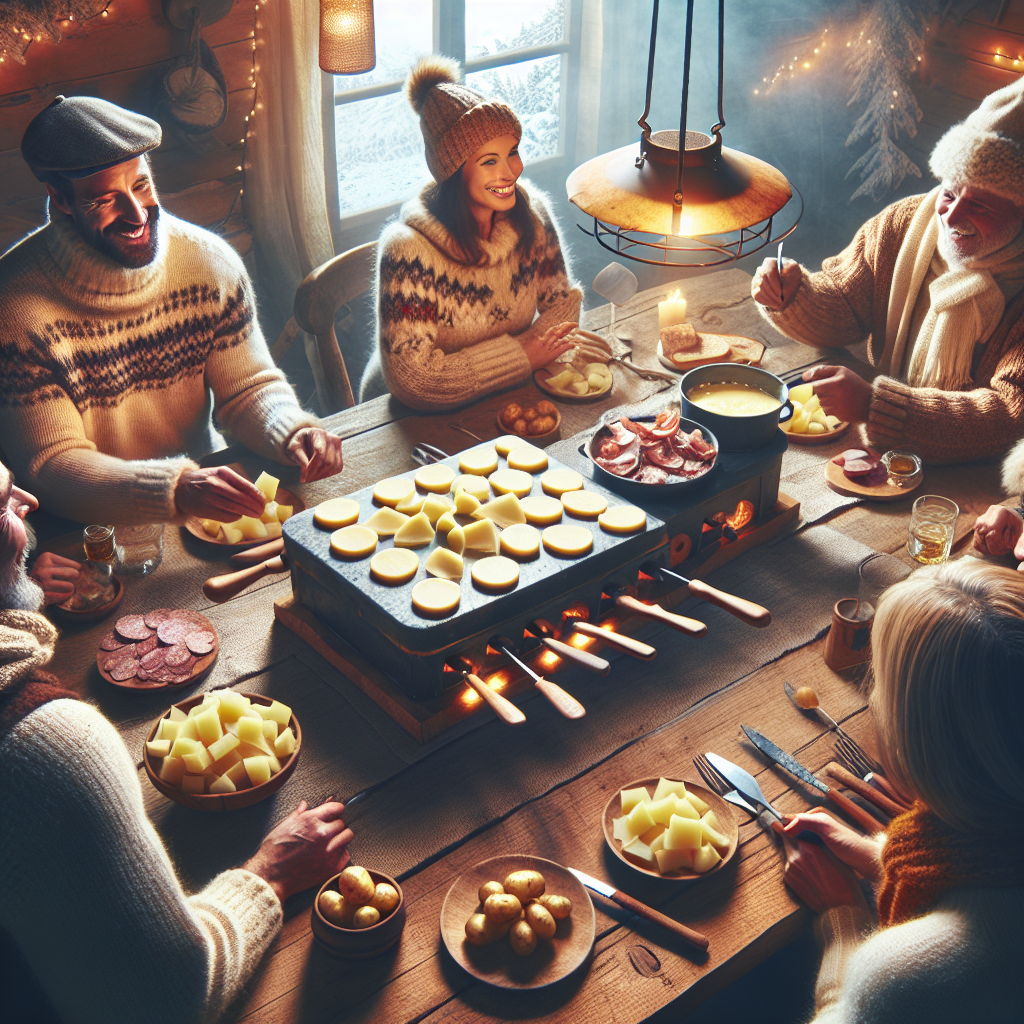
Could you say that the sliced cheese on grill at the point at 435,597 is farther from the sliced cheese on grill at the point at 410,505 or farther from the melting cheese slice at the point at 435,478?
the melting cheese slice at the point at 435,478

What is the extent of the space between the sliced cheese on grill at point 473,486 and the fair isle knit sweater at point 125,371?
2.34 feet

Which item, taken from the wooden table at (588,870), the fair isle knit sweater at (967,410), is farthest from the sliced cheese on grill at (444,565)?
the fair isle knit sweater at (967,410)

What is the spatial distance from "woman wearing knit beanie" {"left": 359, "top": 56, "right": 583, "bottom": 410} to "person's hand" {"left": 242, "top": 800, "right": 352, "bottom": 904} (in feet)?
5.22

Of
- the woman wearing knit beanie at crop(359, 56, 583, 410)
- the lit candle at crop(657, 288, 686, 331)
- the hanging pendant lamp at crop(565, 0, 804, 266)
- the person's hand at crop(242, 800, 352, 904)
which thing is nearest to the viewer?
the person's hand at crop(242, 800, 352, 904)

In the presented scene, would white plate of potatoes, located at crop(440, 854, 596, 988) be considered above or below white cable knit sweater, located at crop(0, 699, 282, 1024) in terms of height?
below

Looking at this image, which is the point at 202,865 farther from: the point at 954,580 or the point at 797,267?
the point at 797,267

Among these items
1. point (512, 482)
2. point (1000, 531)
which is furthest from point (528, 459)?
point (1000, 531)

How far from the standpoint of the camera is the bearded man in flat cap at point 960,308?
8.59 feet

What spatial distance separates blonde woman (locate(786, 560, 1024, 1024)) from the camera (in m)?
1.33

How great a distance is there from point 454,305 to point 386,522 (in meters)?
1.26

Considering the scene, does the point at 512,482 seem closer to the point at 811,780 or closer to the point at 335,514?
the point at 335,514

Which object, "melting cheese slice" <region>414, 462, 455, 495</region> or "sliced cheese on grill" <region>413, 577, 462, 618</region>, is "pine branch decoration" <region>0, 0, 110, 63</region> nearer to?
"melting cheese slice" <region>414, 462, 455, 495</region>

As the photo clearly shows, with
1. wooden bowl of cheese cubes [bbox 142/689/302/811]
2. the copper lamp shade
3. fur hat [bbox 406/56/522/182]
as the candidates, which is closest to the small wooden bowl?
wooden bowl of cheese cubes [bbox 142/689/302/811]

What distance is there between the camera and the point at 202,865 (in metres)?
1.73
